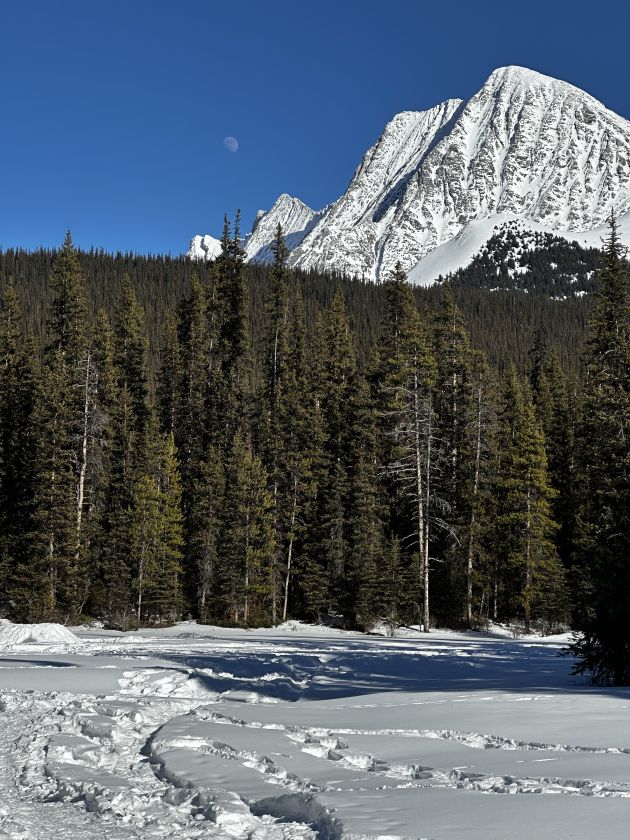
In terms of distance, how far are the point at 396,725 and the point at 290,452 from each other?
31.7 metres

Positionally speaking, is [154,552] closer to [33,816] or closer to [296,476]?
[296,476]

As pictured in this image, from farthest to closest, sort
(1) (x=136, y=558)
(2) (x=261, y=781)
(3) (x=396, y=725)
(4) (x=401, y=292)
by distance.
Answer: (4) (x=401, y=292), (1) (x=136, y=558), (3) (x=396, y=725), (2) (x=261, y=781)

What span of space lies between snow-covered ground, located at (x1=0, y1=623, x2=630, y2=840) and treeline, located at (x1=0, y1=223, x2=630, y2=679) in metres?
17.5

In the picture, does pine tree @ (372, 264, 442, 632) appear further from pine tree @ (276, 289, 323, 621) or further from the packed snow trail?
the packed snow trail

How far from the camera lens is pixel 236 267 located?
50625mm

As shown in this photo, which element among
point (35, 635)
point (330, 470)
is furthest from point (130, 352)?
point (35, 635)

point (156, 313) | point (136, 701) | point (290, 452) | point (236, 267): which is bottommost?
point (136, 701)

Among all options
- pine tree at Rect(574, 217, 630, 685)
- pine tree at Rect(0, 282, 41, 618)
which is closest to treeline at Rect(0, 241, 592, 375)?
pine tree at Rect(0, 282, 41, 618)

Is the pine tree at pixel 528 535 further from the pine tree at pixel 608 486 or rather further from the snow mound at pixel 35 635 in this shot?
the snow mound at pixel 35 635

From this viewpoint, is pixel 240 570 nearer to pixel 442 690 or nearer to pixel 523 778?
pixel 442 690

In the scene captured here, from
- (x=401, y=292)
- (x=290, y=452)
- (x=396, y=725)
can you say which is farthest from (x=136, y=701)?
(x=401, y=292)

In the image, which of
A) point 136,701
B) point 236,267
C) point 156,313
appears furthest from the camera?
point 156,313

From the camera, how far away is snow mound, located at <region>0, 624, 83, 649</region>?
20.0 m

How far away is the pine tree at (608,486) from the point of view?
12.4 metres
